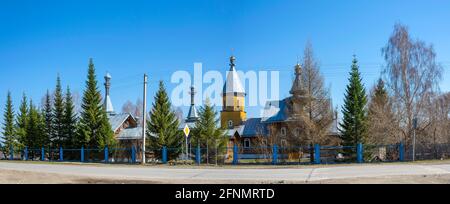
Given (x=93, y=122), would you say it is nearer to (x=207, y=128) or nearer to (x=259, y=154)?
(x=207, y=128)

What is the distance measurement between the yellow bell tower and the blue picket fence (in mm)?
14676

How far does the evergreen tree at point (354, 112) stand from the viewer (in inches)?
1275

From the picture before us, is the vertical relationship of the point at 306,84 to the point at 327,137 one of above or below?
above

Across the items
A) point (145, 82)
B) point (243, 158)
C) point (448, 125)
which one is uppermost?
point (145, 82)

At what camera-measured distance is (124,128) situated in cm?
5025

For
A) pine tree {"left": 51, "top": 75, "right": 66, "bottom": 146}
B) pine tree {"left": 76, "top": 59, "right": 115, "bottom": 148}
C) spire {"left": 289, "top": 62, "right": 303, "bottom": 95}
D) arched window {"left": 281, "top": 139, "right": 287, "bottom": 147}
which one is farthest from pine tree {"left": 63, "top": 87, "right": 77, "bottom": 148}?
spire {"left": 289, "top": 62, "right": 303, "bottom": 95}

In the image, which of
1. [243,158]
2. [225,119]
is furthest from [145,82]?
[225,119]

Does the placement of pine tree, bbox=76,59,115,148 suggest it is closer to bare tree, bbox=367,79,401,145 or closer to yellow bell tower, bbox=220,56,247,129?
yellow bell tower, bbox=220,56,247,129

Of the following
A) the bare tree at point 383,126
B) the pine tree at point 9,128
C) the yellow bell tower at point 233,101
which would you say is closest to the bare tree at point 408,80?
the bare tree at point 383,126

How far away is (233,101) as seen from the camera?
52750 millimetres

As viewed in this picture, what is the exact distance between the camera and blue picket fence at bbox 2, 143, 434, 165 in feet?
83.7
